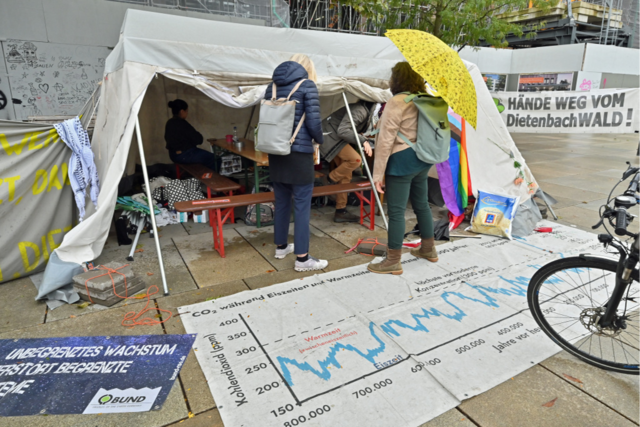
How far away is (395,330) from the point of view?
9.73ft

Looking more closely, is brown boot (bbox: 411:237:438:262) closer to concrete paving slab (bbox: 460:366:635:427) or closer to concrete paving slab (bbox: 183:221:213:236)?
concrete paving slab (bbox: 460:366:635:427)

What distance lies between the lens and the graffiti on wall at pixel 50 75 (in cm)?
775

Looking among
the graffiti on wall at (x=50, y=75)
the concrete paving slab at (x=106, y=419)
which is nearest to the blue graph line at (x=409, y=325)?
the concrete paving slab at (x=106, y=419)

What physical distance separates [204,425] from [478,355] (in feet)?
5.78

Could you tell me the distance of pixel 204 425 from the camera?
2.15 m

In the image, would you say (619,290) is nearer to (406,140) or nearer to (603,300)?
(603,300)

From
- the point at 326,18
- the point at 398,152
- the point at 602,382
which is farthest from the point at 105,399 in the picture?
the point at 326,18

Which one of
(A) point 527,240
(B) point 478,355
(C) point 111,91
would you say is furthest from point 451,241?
(C) point 111,91

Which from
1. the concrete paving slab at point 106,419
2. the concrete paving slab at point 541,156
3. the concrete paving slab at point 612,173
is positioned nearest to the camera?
the concrete paving slab at point 106,419

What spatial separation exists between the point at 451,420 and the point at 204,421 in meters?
1.33

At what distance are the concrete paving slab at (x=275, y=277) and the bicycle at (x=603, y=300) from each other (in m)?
1.97

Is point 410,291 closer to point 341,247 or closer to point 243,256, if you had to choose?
point 341,247

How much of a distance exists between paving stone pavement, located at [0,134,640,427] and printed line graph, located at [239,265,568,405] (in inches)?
17.7

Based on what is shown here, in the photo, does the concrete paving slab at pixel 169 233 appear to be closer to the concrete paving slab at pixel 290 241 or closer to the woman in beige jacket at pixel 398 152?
the concrete paving slab at pixel 290 241
